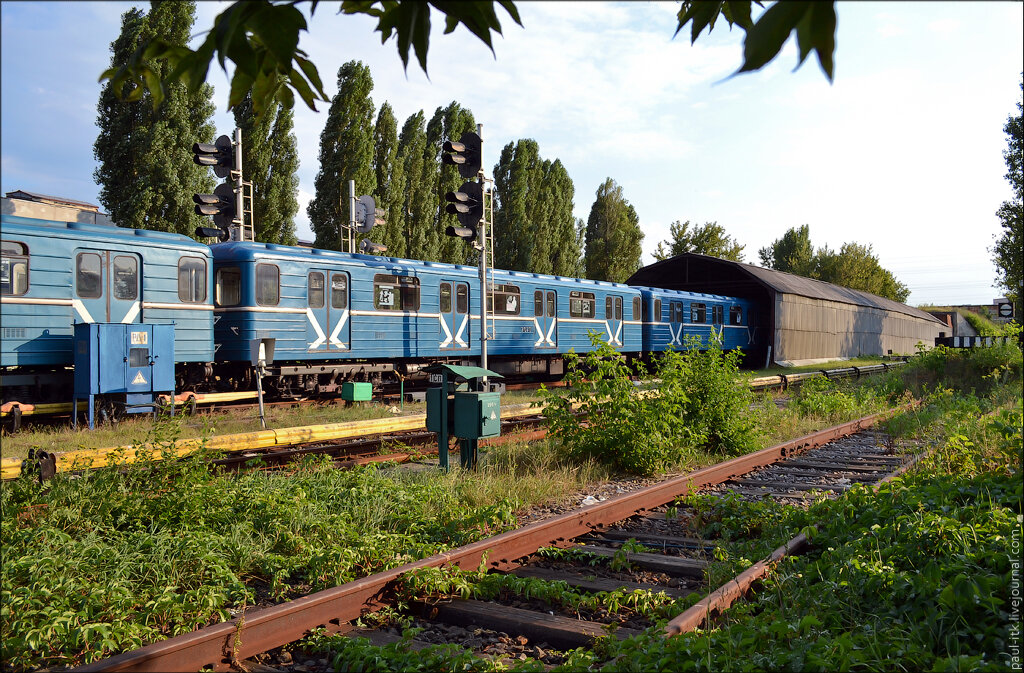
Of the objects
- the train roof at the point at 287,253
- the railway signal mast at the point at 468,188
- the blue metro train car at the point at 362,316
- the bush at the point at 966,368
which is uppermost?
the railway signal mast at the point at 468,188

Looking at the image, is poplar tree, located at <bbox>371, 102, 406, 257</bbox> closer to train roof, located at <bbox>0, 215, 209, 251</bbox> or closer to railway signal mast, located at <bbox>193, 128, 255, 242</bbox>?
railway signal mast, located at <bbox>193, 128, 255, 242</bbox>

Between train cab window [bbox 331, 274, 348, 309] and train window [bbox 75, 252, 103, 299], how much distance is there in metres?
4.27

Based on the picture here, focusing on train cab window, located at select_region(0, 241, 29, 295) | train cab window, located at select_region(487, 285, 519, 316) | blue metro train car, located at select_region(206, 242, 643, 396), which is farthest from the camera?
train cab window, located at select_region(487, 285, 519, 316)

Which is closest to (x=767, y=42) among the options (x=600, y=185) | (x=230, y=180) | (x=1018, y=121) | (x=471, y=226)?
(x=471, y=226)

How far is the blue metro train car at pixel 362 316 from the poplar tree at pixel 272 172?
12.7 metres

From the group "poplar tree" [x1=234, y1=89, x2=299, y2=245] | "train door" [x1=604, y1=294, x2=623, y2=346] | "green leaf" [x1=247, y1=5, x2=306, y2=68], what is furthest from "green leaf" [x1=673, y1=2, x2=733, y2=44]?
"poplar tree" [x1=234, y1=89, x2=299, y2=245]

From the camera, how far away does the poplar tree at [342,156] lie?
1160 inches

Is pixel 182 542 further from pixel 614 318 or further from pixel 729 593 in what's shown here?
pixel 614 318

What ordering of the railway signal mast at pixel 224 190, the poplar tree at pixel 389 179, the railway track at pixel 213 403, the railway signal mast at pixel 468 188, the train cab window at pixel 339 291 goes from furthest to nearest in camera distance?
the poplar tree at pixel 389 179, the train cab window at pixel 339 291, the railway signal mast at pixel 224 190, the railway signal mast at pixel 468 188, the railway track at pixel 213 403

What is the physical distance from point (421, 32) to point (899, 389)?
18.1 m

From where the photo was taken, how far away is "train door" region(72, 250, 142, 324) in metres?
11.4

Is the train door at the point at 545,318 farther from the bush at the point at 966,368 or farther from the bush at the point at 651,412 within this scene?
the bush at the point at 651,412

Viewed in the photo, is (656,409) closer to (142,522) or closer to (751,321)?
(142,522)

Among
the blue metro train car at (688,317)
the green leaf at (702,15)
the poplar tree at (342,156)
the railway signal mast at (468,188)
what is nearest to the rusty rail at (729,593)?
the green leaf at (702,15)
